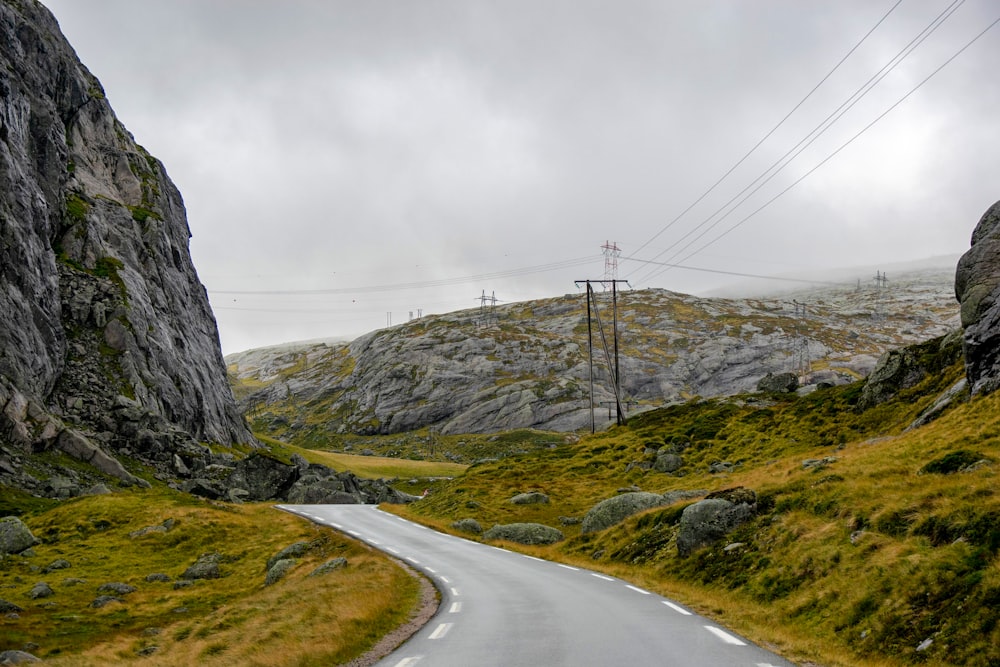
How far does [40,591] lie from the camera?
3612 cm

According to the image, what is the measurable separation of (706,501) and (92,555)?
1666 inches

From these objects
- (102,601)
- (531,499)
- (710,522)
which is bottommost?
(102,601)

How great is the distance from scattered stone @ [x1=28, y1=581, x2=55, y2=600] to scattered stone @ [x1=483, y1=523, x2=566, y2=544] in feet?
83.3

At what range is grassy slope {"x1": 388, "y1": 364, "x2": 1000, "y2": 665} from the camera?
12562mm

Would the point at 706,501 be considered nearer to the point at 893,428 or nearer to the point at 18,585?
the point at 893,428

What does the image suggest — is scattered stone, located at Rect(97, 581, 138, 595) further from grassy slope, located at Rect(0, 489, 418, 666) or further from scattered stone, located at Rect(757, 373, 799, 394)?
scattered stone, located at Rect(757, 373, 799, 394)

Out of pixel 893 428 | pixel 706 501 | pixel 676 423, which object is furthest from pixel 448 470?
pixel 706 501

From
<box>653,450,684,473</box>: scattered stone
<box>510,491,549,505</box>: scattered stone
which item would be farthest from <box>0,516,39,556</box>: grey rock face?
<box>653,450,684,473</box>: scattered stone

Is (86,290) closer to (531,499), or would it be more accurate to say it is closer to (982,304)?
(531,499)

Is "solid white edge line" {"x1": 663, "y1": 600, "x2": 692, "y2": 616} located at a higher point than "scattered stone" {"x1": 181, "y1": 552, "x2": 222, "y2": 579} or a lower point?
higher

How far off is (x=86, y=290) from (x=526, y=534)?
7173cm

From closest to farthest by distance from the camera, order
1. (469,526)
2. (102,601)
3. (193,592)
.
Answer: (102,601), (193,592), (469,526)

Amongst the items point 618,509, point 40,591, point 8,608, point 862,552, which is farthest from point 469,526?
point 862,552

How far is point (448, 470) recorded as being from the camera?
12519 centimetres
